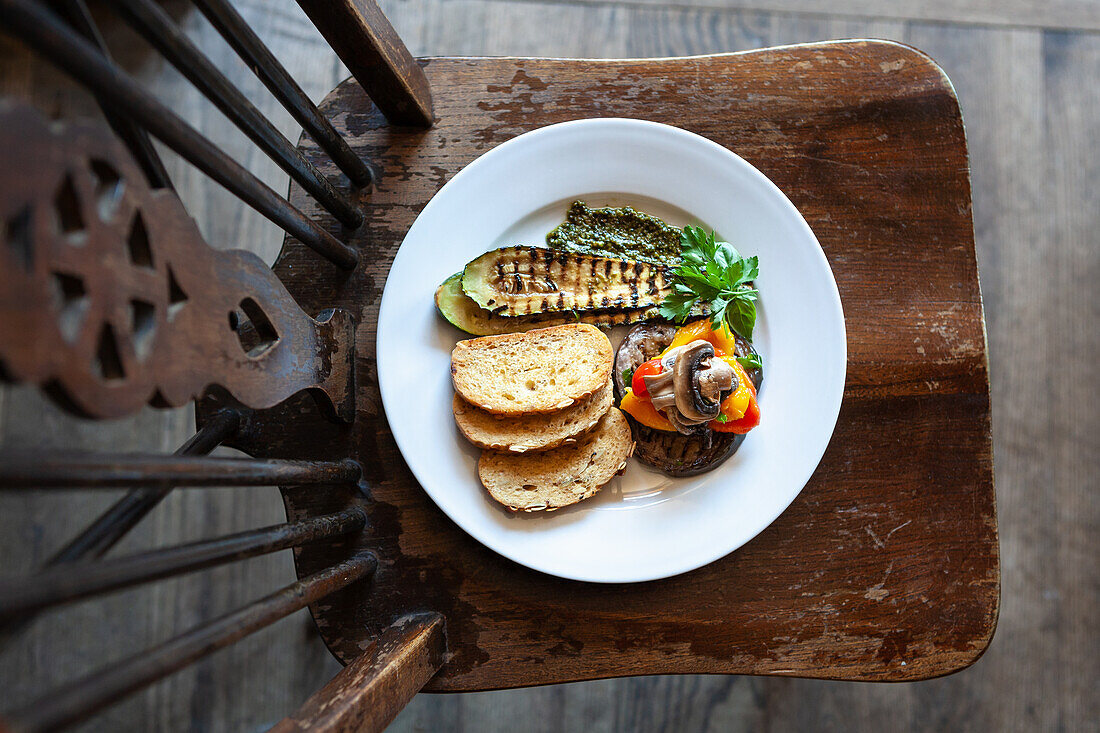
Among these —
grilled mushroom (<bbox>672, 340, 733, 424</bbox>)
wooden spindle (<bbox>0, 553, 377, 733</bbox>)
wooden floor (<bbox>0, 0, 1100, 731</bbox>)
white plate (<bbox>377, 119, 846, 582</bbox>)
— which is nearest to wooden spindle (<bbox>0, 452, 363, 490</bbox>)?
wooden spindle (<bbox>0, 553, 377, 733</bbox>)

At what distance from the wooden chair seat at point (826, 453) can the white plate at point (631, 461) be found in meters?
0.10

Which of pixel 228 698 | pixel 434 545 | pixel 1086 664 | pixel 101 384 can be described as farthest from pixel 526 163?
pixel 1086 664

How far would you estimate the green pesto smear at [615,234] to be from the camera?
1884 mm

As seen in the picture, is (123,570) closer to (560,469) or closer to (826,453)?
(560,469)

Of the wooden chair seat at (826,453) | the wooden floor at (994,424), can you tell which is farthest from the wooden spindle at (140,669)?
the wooden floor at (994,424)

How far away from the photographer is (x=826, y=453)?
1.82 m

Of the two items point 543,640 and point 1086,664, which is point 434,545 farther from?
point 1086,664

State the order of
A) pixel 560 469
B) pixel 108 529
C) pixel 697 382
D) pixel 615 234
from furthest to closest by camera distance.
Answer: pixel 615 234 < pixel 560 469 < pixel 697 382 < pixel 108 529

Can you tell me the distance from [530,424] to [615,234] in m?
0.60

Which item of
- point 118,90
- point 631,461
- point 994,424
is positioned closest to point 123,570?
point 118,90

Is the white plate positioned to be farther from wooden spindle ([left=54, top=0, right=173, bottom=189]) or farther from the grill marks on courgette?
wooden spindle ([left=54, top=0, right=173, bottom=189])

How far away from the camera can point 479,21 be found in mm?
2898

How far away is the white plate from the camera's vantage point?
5.61 feet

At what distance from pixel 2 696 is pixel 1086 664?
4.51 meters
